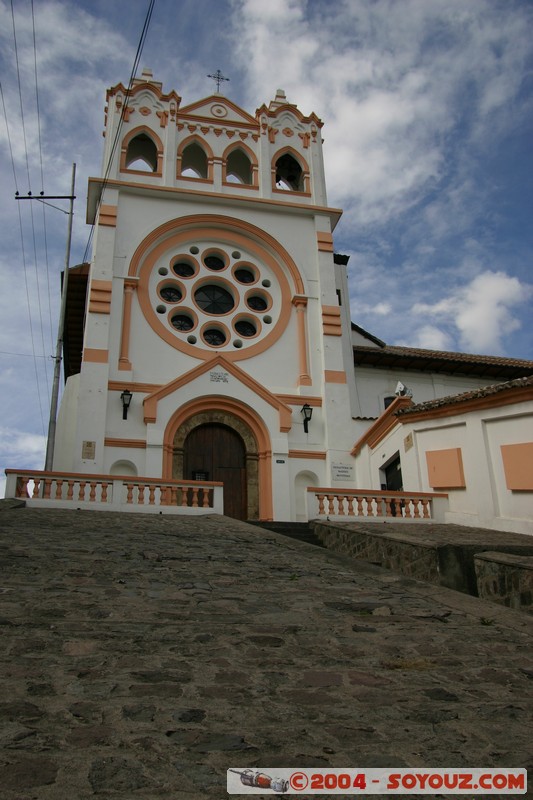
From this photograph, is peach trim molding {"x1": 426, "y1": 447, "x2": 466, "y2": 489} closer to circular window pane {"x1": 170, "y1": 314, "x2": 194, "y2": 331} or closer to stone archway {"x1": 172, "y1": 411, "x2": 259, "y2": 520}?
stone archway {"x1": 172, "y1": 411, "x2": 259, "y2": 520}

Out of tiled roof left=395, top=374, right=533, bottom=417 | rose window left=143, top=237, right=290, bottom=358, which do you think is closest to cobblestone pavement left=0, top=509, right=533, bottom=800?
tiled roof left=395, top=374, right=533, bottom=417

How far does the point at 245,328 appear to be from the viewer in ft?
64.5

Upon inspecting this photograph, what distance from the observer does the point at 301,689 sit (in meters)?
3.86

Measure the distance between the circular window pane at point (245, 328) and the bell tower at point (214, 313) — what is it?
0.04 meters

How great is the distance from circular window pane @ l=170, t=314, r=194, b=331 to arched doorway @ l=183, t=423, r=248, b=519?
119 inches

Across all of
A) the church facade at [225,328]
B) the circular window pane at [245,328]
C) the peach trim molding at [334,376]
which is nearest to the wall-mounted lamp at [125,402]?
the church facade at [225,328]

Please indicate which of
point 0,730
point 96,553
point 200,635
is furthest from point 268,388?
point 0,730

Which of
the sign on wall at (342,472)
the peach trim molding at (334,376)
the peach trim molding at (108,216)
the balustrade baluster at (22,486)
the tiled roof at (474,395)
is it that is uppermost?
the peach trim molding at (108,216)

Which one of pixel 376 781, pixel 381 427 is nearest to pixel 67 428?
pixel 381 427

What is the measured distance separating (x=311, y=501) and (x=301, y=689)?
1065cm

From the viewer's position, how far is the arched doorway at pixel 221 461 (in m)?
17.4

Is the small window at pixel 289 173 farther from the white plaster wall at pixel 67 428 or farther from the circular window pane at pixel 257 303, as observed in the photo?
the white plaster wall at pixel 67 428

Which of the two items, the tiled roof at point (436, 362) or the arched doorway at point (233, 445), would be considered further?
the tiled roof at point (436, 362)

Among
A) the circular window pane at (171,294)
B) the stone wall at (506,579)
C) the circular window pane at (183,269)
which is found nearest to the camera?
the stone wall at (506,579)
